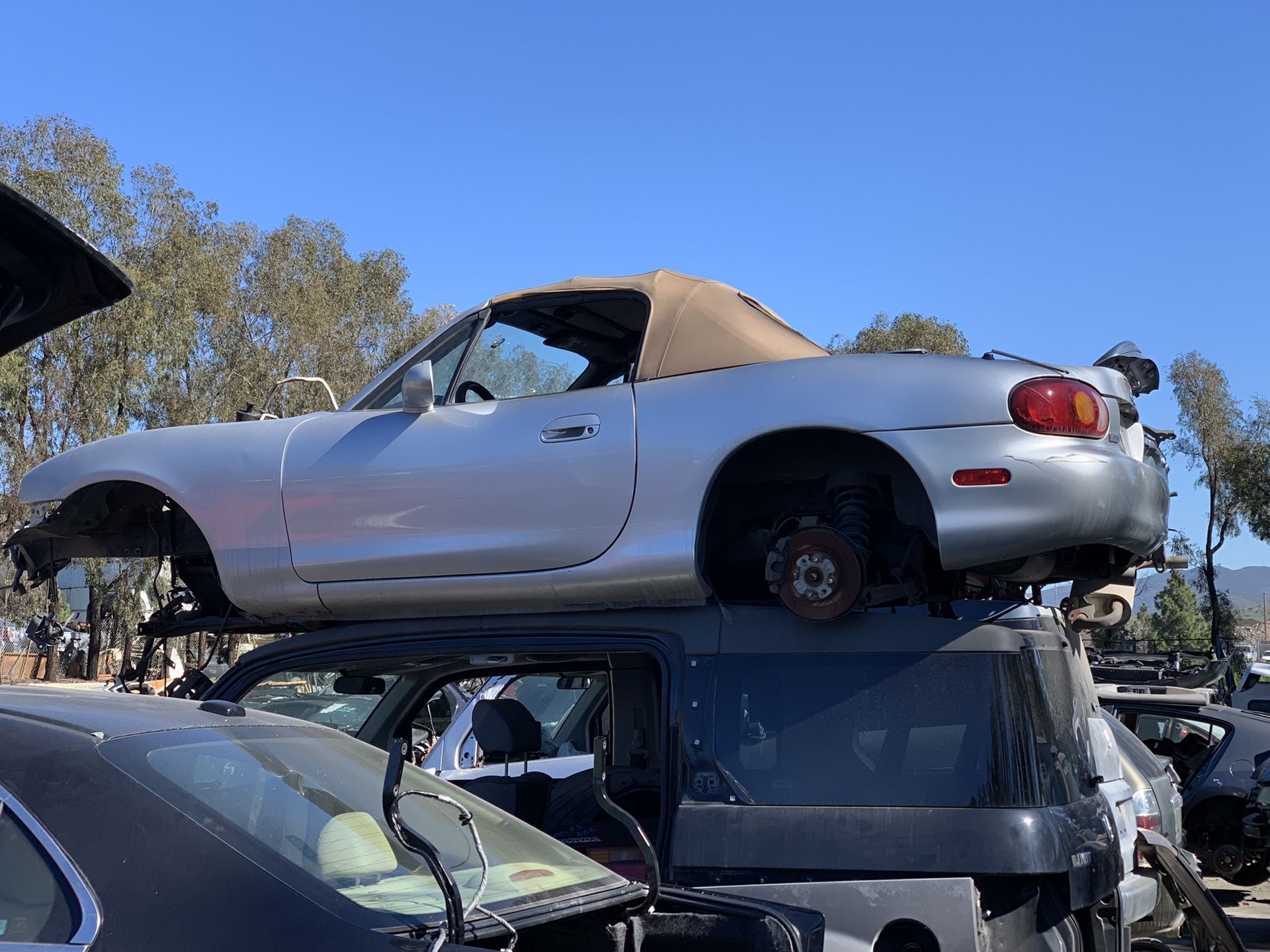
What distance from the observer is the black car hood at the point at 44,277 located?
382 cm

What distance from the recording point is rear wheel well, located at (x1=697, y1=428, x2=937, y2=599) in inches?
151

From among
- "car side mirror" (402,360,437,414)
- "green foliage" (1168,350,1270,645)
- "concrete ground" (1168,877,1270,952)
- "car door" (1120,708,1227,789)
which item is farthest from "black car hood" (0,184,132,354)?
"green foliage" (1168,350,1270,645)

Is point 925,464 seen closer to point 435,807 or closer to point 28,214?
point 435,807

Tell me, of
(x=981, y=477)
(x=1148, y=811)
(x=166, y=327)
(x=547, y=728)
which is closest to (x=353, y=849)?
(x=981, y=477)

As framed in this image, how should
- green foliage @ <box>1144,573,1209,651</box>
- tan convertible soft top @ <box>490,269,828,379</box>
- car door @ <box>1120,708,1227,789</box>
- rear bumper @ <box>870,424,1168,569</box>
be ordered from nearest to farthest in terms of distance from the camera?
rear bumper @ <box>870,424,1168,569</box> < tan convertible soft top @ <box>490,269,828,379</box> < car door @ <box>1120,708,1227,789</box> < green foliage @ <box>1144,573,1209,651</box>

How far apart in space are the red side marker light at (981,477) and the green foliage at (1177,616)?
58511 mm

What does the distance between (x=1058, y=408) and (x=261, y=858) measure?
8.38 ft

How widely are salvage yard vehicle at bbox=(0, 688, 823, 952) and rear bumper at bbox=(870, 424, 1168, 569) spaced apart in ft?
4.31

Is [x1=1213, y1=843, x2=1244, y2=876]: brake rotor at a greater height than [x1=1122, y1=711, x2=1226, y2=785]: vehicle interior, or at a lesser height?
lesser

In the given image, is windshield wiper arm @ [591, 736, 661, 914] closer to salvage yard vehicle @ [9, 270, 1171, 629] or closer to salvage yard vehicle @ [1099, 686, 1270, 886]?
salvage yard vehicle @ [9, 270, 1171, 629]

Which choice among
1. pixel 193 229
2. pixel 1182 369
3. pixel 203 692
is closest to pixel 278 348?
pixel 193 229

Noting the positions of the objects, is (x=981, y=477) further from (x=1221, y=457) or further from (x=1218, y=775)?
(x=1221, y=457)

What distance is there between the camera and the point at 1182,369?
46.4 meters

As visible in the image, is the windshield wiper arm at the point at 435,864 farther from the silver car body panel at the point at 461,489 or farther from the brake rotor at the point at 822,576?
the silver car body panel at the point at 461,489
